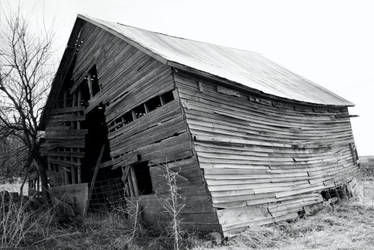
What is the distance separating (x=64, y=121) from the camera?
12.9 meters

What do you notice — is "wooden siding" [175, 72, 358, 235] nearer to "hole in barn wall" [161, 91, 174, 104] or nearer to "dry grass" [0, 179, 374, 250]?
"dry grass" [0, 179, 374, 250]

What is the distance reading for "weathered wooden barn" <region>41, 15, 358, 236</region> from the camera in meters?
8.20

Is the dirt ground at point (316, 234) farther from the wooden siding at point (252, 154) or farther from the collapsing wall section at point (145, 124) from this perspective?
the collapsing wall section at point (145, 124)

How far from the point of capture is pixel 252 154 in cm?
948

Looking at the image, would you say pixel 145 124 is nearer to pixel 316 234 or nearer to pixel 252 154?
pixel 252 154

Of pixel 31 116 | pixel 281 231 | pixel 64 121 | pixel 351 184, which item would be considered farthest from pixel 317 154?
pixel 31 116

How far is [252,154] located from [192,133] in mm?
2257

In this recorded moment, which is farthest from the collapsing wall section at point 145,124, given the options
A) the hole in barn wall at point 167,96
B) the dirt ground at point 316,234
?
the dirt ground at point 316,234

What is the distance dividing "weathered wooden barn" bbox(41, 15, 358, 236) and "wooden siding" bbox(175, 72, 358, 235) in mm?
33

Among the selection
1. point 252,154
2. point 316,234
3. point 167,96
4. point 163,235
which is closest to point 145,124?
point 167,96

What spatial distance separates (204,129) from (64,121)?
665cm

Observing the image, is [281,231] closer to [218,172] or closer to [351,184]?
[218,172]

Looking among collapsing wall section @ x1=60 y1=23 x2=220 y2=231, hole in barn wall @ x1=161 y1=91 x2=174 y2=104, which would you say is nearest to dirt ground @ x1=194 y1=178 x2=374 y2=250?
collapsing wall section @ x1=60 y1=23 x2=220 y2=231

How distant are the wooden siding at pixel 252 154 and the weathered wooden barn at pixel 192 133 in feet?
0.11
